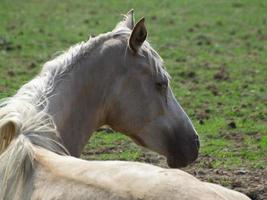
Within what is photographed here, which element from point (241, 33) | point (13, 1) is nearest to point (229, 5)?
point (241, 33)

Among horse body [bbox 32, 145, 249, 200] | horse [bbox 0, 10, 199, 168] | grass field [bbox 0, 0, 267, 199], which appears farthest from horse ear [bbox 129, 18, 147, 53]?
grass field [bbox 0, 0, 267, 199]

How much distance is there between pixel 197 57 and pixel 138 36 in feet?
27.6

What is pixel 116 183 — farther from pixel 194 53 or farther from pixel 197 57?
pixel 194 53

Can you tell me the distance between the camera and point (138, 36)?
5.37 metres

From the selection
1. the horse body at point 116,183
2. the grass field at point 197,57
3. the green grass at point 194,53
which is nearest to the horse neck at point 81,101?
the horse body at point 116,183

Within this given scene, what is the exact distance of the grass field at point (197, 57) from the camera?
8328 millimetres

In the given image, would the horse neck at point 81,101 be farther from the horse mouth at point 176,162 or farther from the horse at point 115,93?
the horse mouth at point 176,162

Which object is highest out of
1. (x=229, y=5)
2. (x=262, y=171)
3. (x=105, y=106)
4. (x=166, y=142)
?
(x=105, y=106)

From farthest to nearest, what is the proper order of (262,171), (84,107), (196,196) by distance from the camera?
(262,171) → (84,107) → (196,196)

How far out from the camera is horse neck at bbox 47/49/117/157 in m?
5.21

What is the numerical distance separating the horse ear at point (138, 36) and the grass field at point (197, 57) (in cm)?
201

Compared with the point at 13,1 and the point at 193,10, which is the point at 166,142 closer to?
the point at 193,10

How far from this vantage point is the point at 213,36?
15992mm

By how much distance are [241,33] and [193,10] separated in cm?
321
